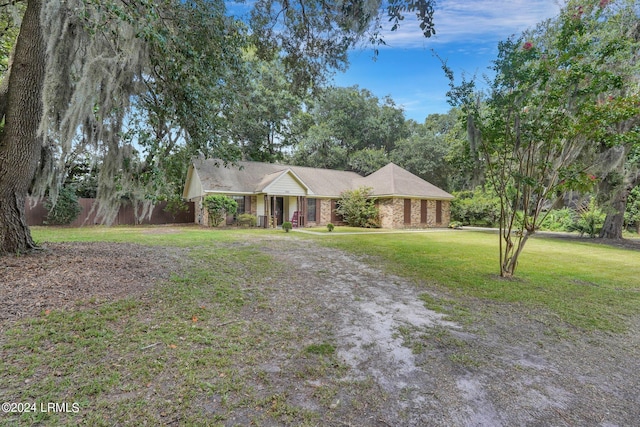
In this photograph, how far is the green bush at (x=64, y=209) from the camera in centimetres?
1419

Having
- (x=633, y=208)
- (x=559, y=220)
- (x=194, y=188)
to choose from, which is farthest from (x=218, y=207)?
(x=633, y=208)

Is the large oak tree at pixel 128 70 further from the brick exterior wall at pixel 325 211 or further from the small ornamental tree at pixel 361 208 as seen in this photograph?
the brick exterior wall at pixel 325 211

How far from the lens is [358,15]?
4.76 m

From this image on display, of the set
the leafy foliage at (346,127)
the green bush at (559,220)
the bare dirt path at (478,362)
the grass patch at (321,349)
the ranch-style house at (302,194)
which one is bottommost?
the bare dirt path at (478,362)

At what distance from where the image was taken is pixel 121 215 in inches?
679

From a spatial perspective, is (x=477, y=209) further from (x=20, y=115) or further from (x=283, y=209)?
(x=20, y=115)

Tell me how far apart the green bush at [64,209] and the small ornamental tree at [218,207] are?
606 cm

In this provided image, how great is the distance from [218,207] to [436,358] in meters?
14.6

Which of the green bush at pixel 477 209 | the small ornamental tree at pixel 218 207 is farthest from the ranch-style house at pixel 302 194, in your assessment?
the green bush at pixel 477 209

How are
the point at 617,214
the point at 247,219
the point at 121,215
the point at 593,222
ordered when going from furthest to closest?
the point at 121,215 → the point at 247,219 → the point at 593,222 → the point at 617,214

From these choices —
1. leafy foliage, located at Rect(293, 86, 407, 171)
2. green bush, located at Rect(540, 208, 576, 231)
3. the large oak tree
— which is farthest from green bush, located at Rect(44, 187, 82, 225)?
green bush, located at Rect(540, 208, 576, 231)

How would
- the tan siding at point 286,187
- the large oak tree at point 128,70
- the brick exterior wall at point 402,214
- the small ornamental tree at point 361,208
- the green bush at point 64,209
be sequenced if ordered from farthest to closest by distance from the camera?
A: the small ornamental tree at point 361,208 < the brick exterior wall at point 402,214 < the tan siding at point 286,187 < the green bush at point 64,209 < the large oak tree at point 128,70

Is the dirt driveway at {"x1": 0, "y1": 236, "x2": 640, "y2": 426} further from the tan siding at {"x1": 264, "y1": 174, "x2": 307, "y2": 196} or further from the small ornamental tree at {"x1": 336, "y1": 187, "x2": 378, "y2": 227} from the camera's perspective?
the small ornamental tree at {"x1": 336, "y1": 187, "x2": 378, "y2": 227}

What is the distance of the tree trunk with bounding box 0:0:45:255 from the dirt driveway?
0.88 metres
